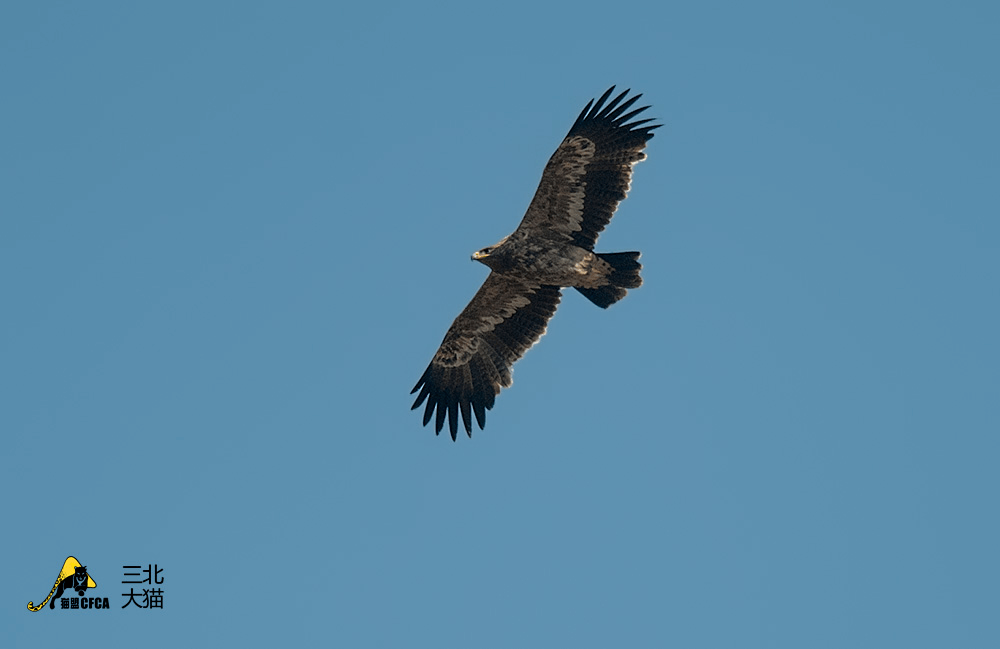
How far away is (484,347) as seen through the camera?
24.8 meters

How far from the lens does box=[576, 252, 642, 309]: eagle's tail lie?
23234 millimetres

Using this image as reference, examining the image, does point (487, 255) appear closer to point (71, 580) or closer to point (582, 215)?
point (582, 215)

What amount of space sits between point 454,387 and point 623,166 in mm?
5068

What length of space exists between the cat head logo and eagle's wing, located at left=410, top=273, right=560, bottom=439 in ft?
21.8

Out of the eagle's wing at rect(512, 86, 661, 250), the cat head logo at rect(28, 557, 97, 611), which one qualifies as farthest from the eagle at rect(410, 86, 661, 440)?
the cat head logo at rect(28, 557, 97, 611)

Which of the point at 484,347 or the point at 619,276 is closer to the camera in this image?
the point at 619,276

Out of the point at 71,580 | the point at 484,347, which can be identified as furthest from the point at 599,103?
the point at 71,580

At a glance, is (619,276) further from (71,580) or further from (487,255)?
(71,580)

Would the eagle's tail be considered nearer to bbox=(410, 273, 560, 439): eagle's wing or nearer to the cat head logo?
bbox=(410, 273, 560, 439): eagle's wing

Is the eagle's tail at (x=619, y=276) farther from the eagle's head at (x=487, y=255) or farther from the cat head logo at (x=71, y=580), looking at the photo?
the cat head logo at (x=71, y=580)

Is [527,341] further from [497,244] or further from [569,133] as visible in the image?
[569,133]

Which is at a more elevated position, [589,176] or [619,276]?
[589,176]

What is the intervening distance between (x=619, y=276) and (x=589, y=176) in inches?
69.4

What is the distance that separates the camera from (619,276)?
23281 mm
